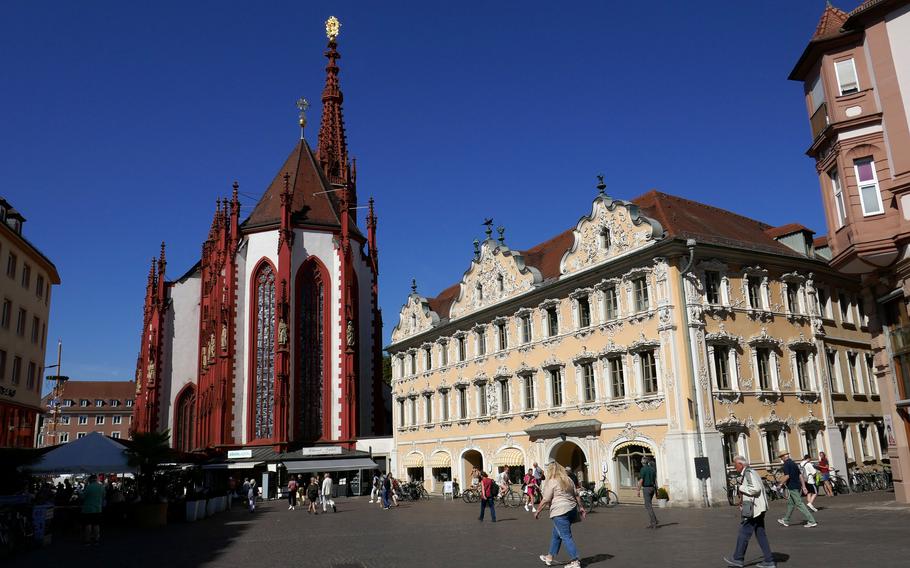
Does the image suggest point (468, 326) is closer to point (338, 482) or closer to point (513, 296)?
point (513, 296)

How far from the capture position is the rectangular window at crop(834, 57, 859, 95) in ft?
69.8

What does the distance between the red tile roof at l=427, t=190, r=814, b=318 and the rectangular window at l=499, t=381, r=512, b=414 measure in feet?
18.8

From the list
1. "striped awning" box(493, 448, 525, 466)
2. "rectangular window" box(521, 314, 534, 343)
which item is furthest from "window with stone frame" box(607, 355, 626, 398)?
"striped awning" box(493, 448, 525, 466)

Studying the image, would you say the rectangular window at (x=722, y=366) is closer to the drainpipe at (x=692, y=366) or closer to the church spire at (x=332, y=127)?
the drainpipe at (x=692, y=366)

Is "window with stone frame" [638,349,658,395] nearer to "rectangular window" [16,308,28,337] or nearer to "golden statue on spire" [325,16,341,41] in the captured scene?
"rectangular window" [16,308,28,337]

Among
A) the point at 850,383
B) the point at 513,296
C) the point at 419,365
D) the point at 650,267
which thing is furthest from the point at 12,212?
the point at 850,383

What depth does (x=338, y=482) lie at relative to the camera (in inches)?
1975

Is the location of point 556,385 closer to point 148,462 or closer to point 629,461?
point 629,461

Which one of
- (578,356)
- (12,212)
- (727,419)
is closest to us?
(727,419)

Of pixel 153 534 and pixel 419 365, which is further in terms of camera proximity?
pixel 419 365

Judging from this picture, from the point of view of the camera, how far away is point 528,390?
A: 117 ft

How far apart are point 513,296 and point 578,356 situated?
5762 millimetres

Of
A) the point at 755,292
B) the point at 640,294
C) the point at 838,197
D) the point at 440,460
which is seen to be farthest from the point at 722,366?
the point at 440,460

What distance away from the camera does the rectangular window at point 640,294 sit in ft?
96.1
